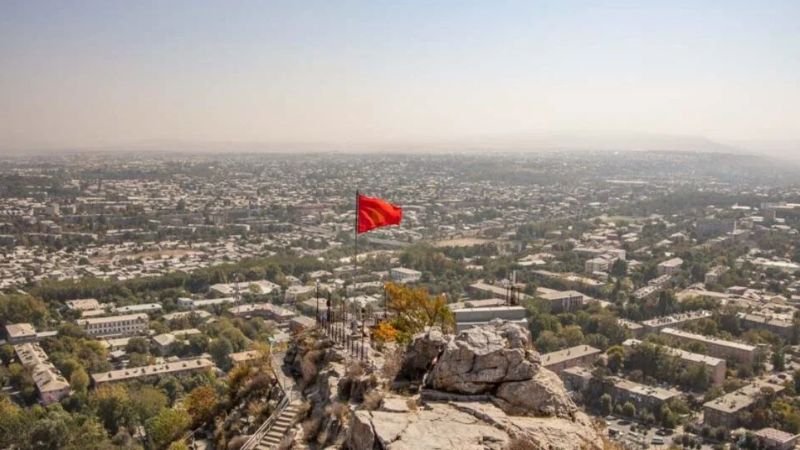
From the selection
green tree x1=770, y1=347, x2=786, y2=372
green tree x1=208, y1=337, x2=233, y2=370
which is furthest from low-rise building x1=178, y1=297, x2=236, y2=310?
green tree x1=770, y1=347, x2=786, y2=372

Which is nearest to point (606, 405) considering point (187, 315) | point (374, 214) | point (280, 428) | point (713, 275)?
point (374, 214)

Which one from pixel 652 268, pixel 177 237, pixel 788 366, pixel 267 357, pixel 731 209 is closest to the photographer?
pixel 267 357

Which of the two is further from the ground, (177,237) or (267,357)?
(267,357)

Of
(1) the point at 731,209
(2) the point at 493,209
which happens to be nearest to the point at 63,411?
(2) the point at 493,209

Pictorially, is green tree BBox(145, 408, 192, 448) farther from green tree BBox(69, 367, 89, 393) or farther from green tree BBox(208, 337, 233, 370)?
green tree BBox(208, 337, 233, 370)

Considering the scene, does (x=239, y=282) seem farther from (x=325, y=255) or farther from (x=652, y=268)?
(x=652, y=268)

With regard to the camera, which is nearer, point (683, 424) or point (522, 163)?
point (683, 424)

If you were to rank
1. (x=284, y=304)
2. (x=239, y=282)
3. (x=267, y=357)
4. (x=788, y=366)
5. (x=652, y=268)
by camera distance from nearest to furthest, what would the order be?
(x=267, y=357) < (x=788, y=366) < (x=284, y=304) < (x=239, y=282) < (x=652, y=268)
